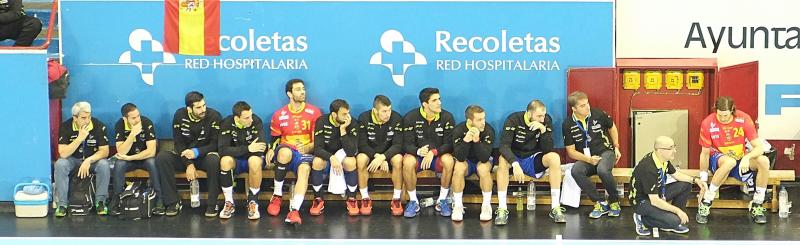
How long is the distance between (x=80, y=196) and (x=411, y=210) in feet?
10.2

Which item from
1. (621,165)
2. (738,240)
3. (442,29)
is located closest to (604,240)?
(738,240)

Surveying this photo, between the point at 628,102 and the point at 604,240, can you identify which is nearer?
the point at 604,240

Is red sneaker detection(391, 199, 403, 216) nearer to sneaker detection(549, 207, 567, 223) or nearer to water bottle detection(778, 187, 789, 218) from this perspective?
sneaker detection(549, 207, 567, 223)

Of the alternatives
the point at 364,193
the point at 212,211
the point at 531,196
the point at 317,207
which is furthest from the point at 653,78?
the point at 212,211

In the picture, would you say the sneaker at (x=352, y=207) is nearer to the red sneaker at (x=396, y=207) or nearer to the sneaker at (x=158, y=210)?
the red sneaker at (x=396, y=207)

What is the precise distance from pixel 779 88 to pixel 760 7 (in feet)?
2.83

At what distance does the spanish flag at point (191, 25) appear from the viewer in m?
11.9

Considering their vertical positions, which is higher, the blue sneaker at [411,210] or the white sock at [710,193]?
the white sock at [710,193]

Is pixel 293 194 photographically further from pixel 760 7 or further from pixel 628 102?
pixel 760 7

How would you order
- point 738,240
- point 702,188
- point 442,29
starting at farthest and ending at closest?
point 442,29 → point 702,188 → point 738,240

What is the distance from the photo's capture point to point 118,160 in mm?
11375

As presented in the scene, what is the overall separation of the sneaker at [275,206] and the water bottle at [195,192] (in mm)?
763

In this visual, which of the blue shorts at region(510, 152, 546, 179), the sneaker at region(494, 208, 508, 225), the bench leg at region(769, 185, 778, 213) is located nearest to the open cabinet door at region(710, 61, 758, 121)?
the bench leg at region(769, 185, 778, 213)

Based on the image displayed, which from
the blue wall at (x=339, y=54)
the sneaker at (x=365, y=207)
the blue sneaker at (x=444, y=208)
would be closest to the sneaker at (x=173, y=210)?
the blue wall at (x=339, y=54)
